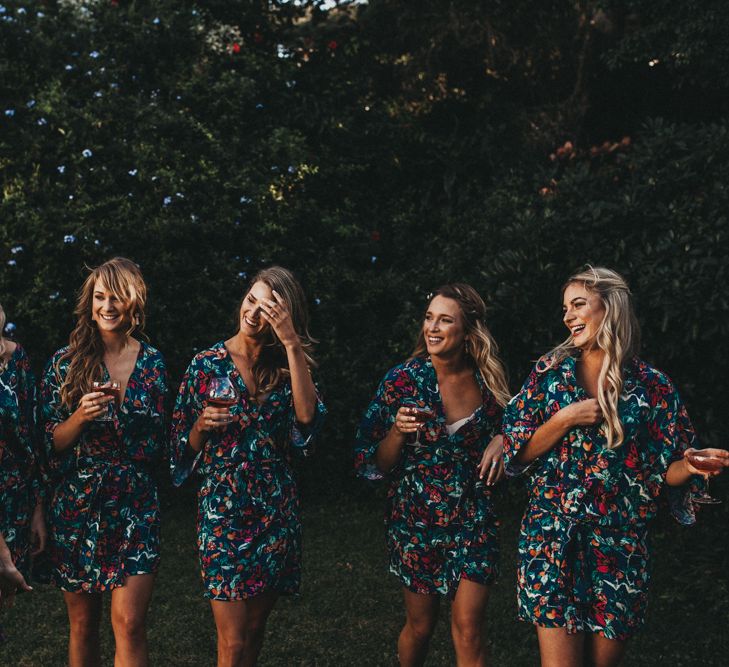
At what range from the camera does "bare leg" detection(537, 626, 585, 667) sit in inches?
145

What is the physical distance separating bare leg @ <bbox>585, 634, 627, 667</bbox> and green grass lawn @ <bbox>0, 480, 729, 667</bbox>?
1.85m

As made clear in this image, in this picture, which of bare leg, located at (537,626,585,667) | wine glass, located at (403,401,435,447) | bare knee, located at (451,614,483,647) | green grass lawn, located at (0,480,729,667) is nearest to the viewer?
bare leg, located at (537,626,585,667)

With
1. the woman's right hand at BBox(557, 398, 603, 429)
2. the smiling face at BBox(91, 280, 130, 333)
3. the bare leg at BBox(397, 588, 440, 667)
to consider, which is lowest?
the bare leg at BBox(397, 588, 440, 667)

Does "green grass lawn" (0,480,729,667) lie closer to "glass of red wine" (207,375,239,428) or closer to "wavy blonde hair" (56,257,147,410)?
"wavy blonde hair" (56,257,147,410)

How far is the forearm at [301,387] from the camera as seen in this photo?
406cm

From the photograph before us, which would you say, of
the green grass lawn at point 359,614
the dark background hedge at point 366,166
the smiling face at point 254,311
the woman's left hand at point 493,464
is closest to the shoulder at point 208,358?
the smiling face at point 254,311

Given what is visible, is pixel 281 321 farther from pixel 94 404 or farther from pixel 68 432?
pixel 68 432

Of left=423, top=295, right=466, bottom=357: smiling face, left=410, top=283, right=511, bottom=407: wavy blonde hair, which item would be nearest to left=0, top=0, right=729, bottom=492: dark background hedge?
left=410, top=283, right=511, bottom=407: wavy blonde hair

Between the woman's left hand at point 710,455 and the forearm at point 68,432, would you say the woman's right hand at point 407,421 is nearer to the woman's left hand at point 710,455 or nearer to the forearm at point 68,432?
the woman's left hand at point 710,455

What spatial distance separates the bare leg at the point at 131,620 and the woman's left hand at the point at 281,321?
1303 mm

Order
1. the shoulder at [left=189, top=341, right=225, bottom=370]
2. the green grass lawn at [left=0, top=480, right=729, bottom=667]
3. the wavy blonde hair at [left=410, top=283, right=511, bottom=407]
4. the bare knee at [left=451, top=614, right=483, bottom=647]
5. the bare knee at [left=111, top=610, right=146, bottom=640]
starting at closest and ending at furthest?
the bare knee at [left=111, top=610, right=146, bottom=640], the bare knee at [left=451, top=614, right=483, bottom=647], the shoulder at [left=189, top=341, right=225, bottom=370], the wavy blonde hair at [left=410, top=283, right=511, bottom=407], the green grass lawn at [left=0, top=480, right=729, bottom=667]

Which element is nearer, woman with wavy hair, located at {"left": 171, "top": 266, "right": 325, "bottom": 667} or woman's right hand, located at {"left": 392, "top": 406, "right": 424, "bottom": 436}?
woman's right hand, located at {"left": 392, "top": 406, "right": 424, "bottom": 436}

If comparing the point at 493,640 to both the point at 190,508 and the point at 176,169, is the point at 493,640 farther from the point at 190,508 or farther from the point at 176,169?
the point at 176,169

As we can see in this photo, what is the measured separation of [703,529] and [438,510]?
354cm
